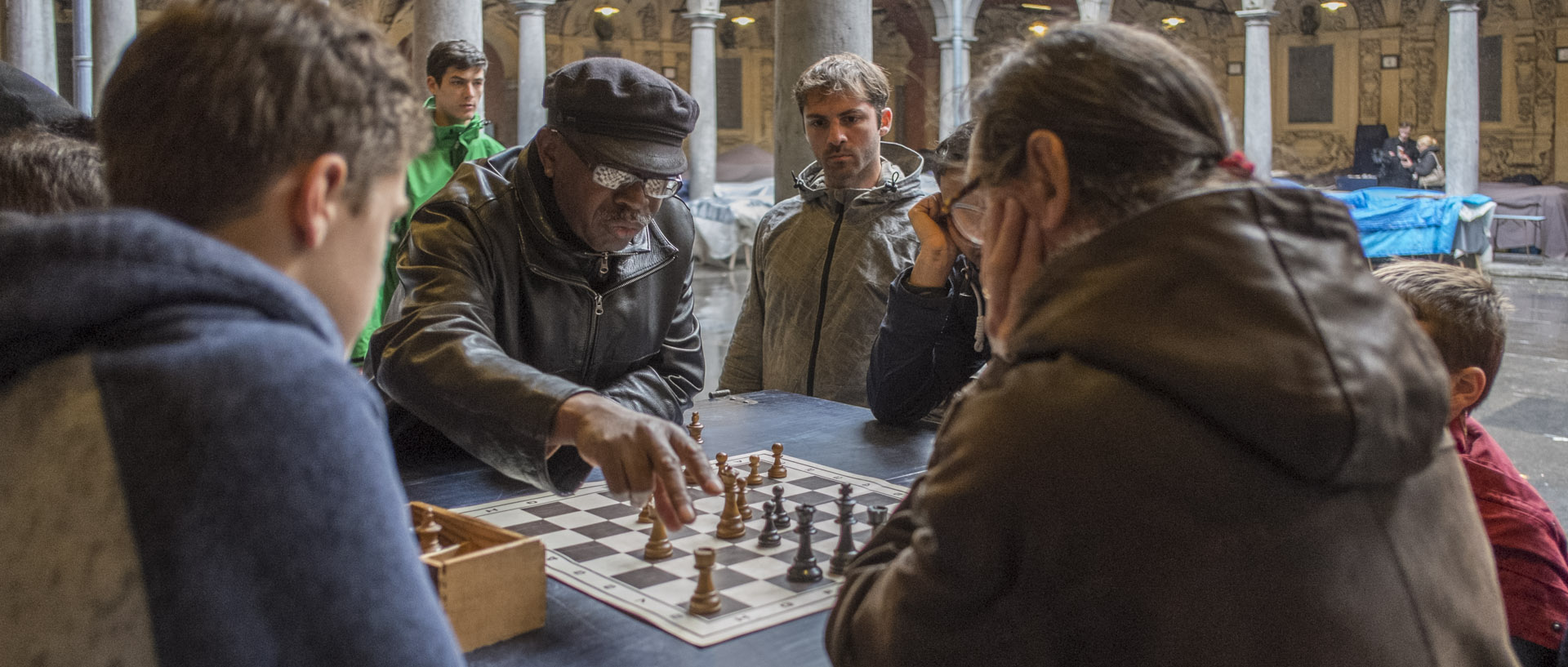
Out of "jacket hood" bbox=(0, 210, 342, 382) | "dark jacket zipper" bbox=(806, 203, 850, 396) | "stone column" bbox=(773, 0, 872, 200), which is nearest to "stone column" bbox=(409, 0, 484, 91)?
"stone column" bbox=(773, 0, 872, 200)

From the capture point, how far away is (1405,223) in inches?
610

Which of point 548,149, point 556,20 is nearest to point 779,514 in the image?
point 548,149

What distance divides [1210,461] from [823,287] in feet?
9.50

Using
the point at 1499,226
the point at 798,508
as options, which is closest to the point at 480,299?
the point at 798,508

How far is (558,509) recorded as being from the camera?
2461 mm

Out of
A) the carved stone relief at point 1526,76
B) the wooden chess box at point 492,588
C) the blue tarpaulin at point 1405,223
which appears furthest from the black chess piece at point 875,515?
the carved stone relief at point 1526,76

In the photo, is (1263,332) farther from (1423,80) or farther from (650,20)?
(1423,80)

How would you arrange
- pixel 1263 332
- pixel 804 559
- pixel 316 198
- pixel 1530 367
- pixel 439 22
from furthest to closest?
pixel 1530 367 → pixel 439 22 → pixel 804 559 → pixel 1263 332 → pixel 316 198

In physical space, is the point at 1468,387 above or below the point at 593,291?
below

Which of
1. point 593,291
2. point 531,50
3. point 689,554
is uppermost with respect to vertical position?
point 531,50

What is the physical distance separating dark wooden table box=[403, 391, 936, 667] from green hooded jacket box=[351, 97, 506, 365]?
83.7 inches

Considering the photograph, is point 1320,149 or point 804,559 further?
point 1320,149

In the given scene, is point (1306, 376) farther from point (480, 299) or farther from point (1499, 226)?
point (1499, 226)

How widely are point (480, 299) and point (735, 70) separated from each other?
25563mm
